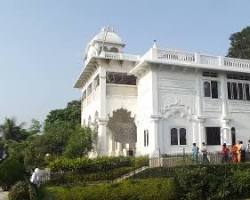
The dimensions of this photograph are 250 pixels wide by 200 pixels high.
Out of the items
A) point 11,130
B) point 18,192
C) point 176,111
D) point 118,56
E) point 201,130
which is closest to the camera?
point 18,192

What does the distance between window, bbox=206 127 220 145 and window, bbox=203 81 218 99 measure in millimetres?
2287

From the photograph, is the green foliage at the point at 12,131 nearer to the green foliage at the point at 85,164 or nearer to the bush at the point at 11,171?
the green foliage at the point at 85,164

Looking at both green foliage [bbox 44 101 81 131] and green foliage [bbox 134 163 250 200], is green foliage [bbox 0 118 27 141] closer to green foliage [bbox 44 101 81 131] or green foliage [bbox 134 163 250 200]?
green foliage [bbox 44 101 81 131]

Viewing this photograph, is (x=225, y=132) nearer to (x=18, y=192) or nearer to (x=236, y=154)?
(x=236, y=154)

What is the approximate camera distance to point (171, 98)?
2614cm

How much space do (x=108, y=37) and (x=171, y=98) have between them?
10120 millimetres

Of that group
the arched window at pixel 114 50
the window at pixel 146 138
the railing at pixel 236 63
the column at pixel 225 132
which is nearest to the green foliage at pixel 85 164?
the window at pixel 146 138

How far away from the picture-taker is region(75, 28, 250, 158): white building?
1013 inches

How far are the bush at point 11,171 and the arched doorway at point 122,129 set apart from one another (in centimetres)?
2255

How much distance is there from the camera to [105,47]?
3309 centimetres

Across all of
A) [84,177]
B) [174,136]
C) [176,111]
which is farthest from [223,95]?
[84,177]

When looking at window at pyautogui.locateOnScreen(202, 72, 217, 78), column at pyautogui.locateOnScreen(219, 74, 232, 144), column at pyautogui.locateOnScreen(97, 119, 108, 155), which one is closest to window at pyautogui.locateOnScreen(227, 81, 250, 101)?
column at pyautogui.locateOnScreen(219, 74, 232, 144)

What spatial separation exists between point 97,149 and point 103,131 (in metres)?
1.39

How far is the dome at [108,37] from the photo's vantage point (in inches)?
1307
